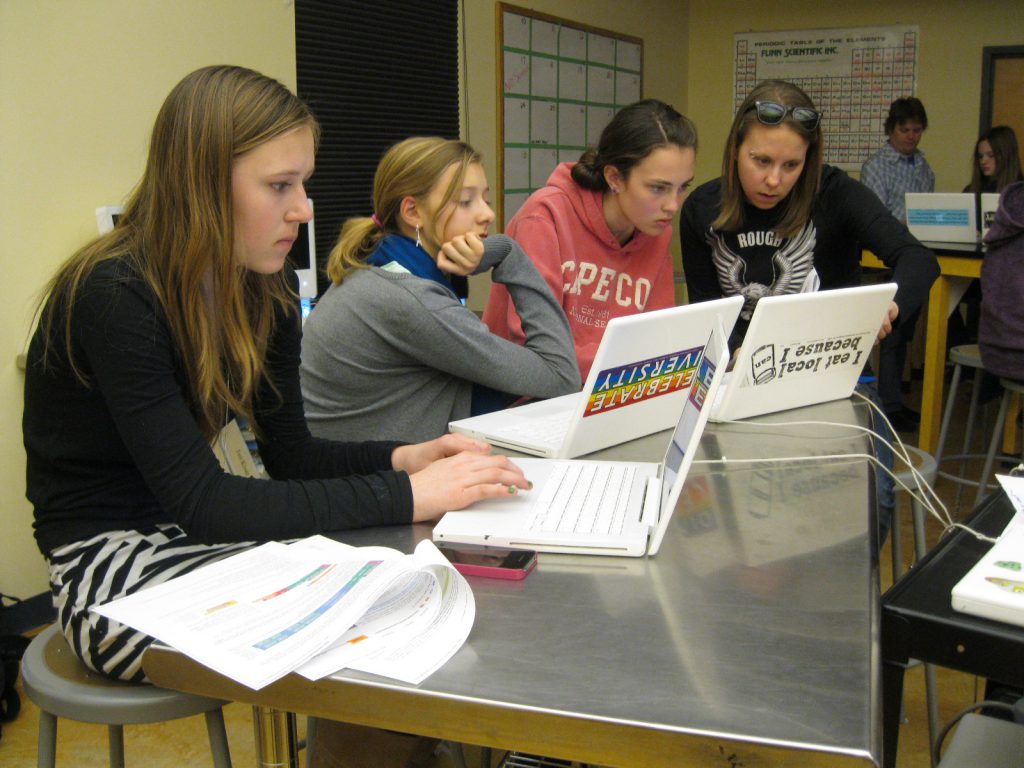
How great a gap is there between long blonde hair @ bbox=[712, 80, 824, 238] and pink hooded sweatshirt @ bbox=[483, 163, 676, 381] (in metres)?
0.17

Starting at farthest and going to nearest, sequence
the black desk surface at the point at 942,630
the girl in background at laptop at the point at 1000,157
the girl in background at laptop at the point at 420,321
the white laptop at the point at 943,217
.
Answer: the girl in background at laptop at the point at 1000,157, the white laptop at the point at 943,217, the girl in background at laptop at the point at 420,321, the black desk surface at the point at 942,630

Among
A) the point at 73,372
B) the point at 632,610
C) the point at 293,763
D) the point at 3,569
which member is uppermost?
the point at 73,372

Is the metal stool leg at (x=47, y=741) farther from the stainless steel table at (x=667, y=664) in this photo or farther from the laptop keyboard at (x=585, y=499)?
the laptop keyboard at (x=585, y=499)

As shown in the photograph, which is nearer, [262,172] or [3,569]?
[262,172]

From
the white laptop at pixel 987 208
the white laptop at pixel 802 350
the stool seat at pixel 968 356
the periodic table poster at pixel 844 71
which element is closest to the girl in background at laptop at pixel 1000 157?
the periodic table poster at pixel 844 71

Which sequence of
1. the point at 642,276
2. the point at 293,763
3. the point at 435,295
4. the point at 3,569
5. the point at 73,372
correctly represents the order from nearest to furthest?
1. the point at 293,763
2. the point at 73,372
3. the point at 435,295
4. the point at 642,276
5. the point at 3,569

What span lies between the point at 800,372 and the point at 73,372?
3.78 ft

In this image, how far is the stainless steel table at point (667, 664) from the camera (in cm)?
72

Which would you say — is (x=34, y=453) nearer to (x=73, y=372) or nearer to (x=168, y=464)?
(x=73, y=372)

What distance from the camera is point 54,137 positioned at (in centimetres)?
259

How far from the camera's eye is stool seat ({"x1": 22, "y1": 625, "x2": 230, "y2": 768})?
102cm

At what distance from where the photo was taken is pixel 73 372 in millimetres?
1145

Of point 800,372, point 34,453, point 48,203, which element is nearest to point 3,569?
point 48,203

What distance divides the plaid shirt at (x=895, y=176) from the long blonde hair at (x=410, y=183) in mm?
4714
